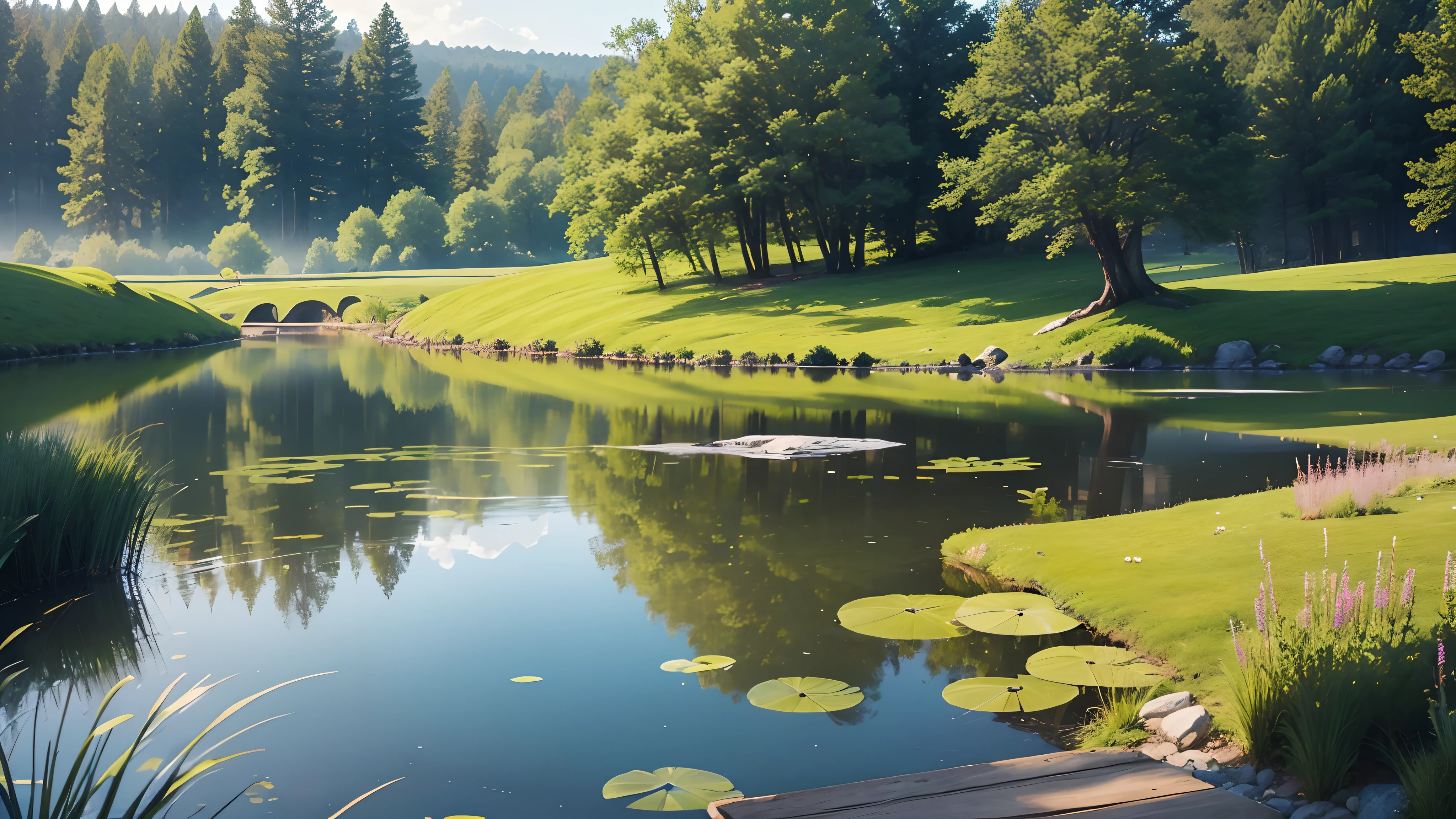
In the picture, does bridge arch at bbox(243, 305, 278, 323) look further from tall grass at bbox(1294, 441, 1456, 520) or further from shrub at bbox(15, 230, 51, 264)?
tall grass at bbox(1294, 441, 1456, 520)

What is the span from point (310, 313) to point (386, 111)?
58493 millimetres

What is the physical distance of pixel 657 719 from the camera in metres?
6.82

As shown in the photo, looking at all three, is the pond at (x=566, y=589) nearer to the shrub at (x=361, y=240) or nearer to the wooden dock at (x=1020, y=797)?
the wooden dock at (x=1020, y=797)

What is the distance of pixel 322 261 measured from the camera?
115 metres

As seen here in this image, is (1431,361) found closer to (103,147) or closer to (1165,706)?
(1165,706)

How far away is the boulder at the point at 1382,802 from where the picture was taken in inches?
196

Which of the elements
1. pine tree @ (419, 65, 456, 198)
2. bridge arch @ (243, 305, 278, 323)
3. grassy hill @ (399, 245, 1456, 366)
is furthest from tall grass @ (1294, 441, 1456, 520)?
pine tree @ (419, 65, 456, 198)

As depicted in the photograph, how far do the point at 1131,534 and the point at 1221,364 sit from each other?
79.7 ft

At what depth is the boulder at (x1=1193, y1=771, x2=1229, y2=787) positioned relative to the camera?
5.60 metres

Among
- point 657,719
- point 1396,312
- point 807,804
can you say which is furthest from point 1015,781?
point 1396,312

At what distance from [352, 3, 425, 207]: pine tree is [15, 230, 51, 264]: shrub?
121ft

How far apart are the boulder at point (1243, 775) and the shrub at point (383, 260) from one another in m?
114

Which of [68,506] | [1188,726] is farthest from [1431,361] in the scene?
[68,506]

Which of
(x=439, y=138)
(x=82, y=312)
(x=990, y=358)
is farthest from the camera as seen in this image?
(x=439, y=138)
